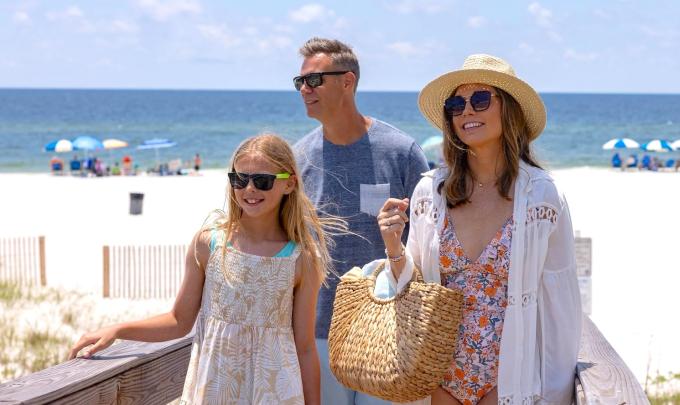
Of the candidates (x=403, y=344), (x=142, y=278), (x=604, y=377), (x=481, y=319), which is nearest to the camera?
(x=604, y=377)

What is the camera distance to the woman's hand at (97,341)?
2618 mm

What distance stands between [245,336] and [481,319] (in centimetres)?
70

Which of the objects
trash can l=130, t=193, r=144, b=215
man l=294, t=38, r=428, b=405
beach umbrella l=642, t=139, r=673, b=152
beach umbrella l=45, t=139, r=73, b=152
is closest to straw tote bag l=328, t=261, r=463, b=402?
man l=294, t=38, r=428, b=405

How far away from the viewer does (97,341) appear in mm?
2641

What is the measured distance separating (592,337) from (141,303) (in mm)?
8566

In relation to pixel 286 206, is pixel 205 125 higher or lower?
higher

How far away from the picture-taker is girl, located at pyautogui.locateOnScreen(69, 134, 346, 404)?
271 centimetres

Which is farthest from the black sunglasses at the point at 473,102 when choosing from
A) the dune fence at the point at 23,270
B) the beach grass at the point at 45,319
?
the dune fence at the point at 23,270

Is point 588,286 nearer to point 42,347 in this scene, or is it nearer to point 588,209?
point 42,347

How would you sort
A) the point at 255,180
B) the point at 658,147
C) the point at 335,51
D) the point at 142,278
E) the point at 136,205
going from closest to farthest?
the point at 255,180, the point at 335,51, the point at 142,278, the point at 136,205, the point at 658,147

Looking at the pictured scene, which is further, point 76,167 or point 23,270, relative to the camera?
point 76,167

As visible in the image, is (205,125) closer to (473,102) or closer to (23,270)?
(23,270)

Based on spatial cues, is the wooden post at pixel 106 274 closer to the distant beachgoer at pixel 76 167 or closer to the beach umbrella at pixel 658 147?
the distant beachgoer at pixel 76 167

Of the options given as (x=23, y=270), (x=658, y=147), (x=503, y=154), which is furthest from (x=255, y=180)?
(x=658, y=147)
